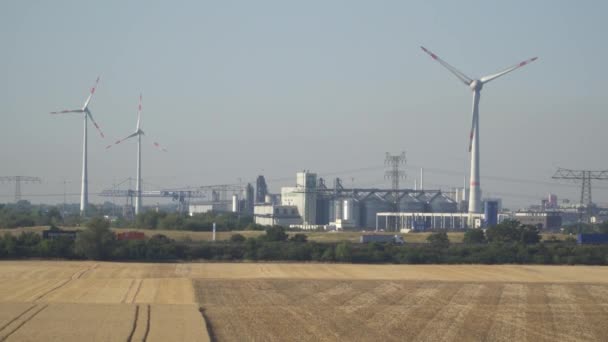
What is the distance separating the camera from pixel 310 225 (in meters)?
160

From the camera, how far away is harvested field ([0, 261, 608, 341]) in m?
31.3

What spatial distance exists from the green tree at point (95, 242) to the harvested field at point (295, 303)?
19.8 ft

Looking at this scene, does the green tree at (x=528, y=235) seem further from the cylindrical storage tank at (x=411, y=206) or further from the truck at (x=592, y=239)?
the cylindrical storage tank at (x=411, y=206)

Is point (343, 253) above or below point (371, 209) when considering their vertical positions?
below

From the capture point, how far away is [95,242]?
74.7 metres

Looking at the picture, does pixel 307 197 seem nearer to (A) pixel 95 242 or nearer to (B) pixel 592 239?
(B) pixel 592 239

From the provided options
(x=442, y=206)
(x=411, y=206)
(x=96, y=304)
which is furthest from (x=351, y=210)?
(x=96, y=304)

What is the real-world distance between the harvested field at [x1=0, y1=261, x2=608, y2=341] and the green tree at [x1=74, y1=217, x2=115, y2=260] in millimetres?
6044

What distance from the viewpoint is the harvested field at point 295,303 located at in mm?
31328

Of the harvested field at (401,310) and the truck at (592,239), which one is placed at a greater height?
the truck at (592,239)

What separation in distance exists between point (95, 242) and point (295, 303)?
36986mm

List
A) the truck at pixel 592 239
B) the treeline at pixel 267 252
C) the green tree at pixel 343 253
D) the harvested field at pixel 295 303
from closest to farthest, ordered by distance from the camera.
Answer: the harvested field at pixel 295 303
the treeline at pixel 267 252
the green tree at pixel 343 253
the truck at pixel 592 239

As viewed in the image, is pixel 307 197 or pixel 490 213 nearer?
pixel 490 213

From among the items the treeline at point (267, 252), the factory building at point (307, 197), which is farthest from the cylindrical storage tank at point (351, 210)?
the treeline at point (267, 252)
